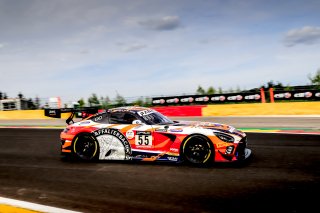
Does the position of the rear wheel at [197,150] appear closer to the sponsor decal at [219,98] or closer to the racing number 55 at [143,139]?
the racing number 55 at [143,139]

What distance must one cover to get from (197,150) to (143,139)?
47.8 inches

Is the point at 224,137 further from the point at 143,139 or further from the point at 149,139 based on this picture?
the point at 143,139

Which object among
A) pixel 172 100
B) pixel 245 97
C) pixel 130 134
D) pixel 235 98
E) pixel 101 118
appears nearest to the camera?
pixel 130 134

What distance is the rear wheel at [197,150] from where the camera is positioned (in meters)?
6.76

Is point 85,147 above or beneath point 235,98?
beneath

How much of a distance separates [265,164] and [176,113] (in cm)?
1249

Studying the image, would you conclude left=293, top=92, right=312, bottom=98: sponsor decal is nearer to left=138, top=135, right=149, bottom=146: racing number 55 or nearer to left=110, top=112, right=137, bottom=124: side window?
left=110, top=112, right=137, bottom=124: side window

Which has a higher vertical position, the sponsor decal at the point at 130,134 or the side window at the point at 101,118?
the side window at the point at 101,118

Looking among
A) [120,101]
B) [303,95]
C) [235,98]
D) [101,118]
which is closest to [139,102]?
[120,101]

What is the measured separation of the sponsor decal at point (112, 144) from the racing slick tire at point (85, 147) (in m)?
0.15

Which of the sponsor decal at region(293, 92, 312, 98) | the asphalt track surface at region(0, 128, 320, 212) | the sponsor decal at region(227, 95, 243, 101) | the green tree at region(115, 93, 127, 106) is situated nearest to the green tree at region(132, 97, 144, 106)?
the green tree at region(115, 93, 127, 106)

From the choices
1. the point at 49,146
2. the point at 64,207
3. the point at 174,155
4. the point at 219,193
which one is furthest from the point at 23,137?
the point at 219,193

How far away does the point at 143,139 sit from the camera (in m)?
7.24

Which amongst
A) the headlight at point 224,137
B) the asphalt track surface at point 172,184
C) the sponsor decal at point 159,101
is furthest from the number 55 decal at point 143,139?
the sponsor decal at point 159,101
